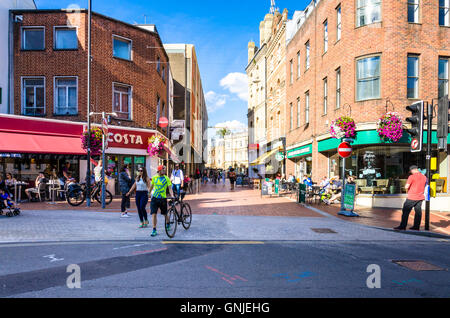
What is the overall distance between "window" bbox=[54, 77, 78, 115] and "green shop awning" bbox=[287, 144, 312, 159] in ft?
47.3

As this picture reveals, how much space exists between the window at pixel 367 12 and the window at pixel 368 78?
1801 millimetres

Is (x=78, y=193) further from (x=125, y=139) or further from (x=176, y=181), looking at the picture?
(x=125, y=139)

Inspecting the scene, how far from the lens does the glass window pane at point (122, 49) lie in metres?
18.8

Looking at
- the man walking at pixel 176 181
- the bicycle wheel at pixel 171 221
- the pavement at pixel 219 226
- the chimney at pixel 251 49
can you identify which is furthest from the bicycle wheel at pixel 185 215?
the chimney at pixel 251 49

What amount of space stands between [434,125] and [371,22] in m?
5.62

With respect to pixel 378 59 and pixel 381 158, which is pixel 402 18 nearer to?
pixel 378 59

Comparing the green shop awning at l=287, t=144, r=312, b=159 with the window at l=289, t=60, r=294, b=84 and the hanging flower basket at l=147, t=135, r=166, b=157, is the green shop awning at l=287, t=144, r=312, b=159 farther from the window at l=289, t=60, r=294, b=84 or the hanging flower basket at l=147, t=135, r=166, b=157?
the hanging flower basket at l=147, t=135, r=166, b=157

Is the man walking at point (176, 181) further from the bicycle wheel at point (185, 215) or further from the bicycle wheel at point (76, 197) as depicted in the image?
the bicycle wheel at point (185, 215)

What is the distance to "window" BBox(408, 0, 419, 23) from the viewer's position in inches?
552

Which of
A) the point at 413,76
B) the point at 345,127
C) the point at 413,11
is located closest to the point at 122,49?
the point at 345,127

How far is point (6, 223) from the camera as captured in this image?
8938 millimetres

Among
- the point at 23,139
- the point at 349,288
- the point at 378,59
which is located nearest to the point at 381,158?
the point at 378,59

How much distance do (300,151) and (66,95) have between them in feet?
50.6

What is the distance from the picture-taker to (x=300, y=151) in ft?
70.3
